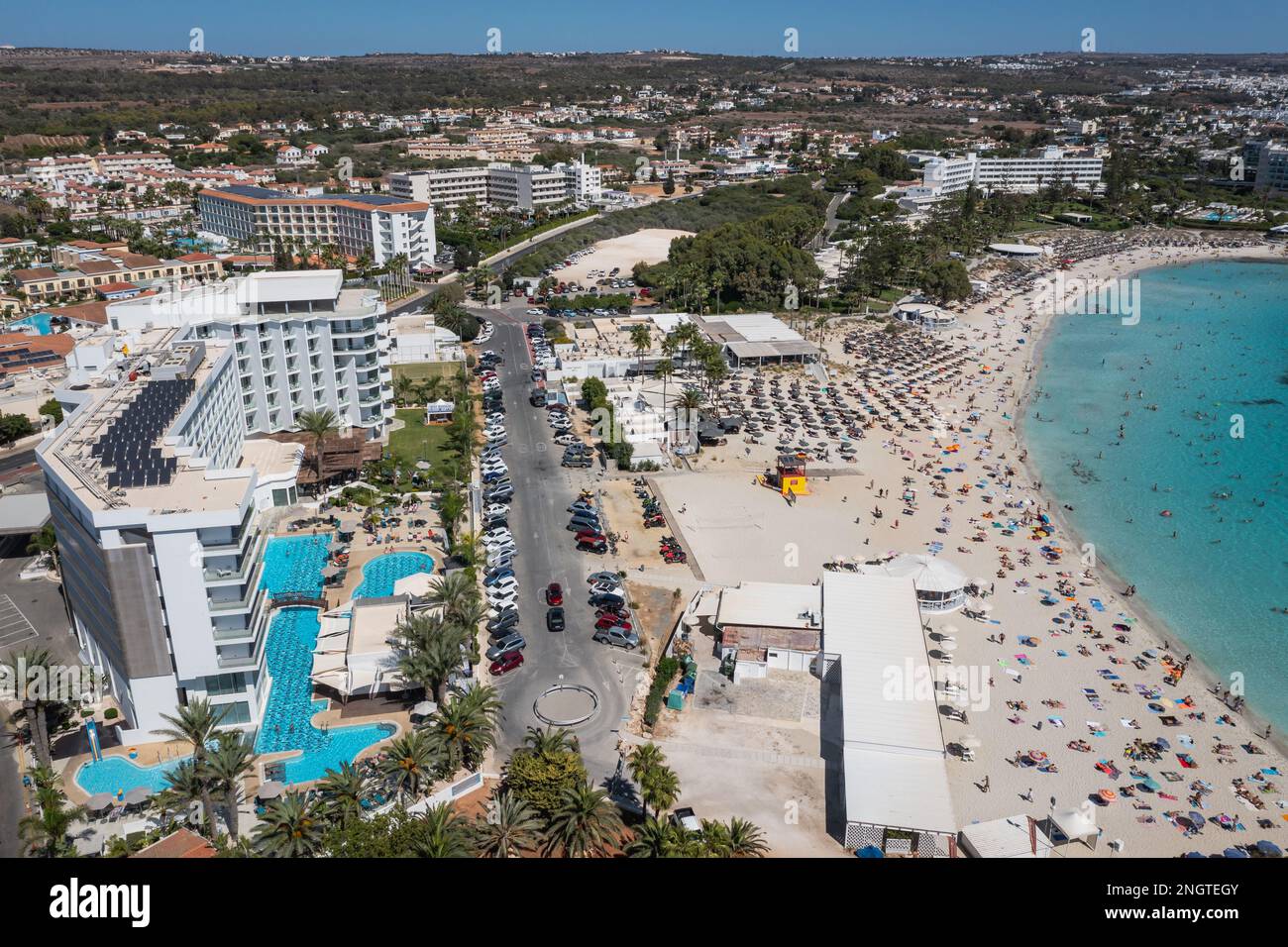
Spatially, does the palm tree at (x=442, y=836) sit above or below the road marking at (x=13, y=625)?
above

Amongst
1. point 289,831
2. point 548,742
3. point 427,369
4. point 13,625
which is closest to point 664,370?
point 427,369

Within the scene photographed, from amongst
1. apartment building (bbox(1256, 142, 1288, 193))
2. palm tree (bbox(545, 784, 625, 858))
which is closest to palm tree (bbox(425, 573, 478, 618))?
palm tree (bbox(545, 784, 625, 858))

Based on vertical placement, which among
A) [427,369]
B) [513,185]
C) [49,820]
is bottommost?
[49,820]

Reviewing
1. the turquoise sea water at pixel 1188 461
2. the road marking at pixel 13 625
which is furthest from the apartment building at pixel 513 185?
the road marking at pixel 13 625

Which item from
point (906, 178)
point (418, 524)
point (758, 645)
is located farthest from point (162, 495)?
point (906, 178)

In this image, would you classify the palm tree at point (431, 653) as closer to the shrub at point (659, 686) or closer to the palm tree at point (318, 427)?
the shrub at point (659, 686)

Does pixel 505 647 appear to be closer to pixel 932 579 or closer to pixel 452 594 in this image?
pixel 452 594

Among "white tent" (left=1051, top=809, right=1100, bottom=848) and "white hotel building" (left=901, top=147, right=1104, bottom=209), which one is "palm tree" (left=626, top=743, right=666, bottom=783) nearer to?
"white tent" (left=1051, top=809, right=1100, bottom=848)
